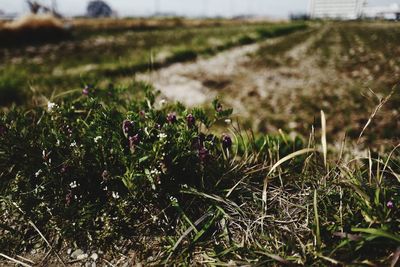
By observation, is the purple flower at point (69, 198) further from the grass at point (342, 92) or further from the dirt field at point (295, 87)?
the grass at point (342, 92)

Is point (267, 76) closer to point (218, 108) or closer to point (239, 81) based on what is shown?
point (239, 81)

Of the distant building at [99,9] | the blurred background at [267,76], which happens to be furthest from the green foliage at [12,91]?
the distant building at [99,9]

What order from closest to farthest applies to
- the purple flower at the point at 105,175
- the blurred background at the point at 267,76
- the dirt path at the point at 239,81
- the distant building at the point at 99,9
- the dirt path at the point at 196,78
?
1. the purple flower at the point at 105,175
2. the blurred background at the point at 267,76
3. the dirt path at the point at 239,81
4. the dirt path at the point at 196,78
5. the distant building at the point at 99,9

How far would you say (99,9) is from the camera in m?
88.7

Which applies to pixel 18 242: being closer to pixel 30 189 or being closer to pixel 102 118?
pixel 30 189

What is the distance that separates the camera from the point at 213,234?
1576 mm

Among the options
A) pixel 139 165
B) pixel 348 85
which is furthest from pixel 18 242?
pixel 348 85

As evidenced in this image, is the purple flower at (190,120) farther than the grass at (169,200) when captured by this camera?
Yes

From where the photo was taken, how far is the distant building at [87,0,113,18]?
87.6 meters

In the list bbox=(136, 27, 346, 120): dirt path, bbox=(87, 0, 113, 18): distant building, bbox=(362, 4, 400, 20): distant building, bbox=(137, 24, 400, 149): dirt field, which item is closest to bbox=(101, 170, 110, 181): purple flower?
bbox=(137, 24, 400, 149): dirt field

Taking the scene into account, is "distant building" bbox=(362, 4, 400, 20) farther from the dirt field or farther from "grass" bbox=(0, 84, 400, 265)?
"grass" bbox=(0, 84, 400, 265)

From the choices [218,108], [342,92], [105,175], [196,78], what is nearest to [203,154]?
[218,108]

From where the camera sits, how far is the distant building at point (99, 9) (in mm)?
87625

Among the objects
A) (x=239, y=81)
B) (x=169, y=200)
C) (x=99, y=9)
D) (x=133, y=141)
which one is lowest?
(x=239, y=81)
